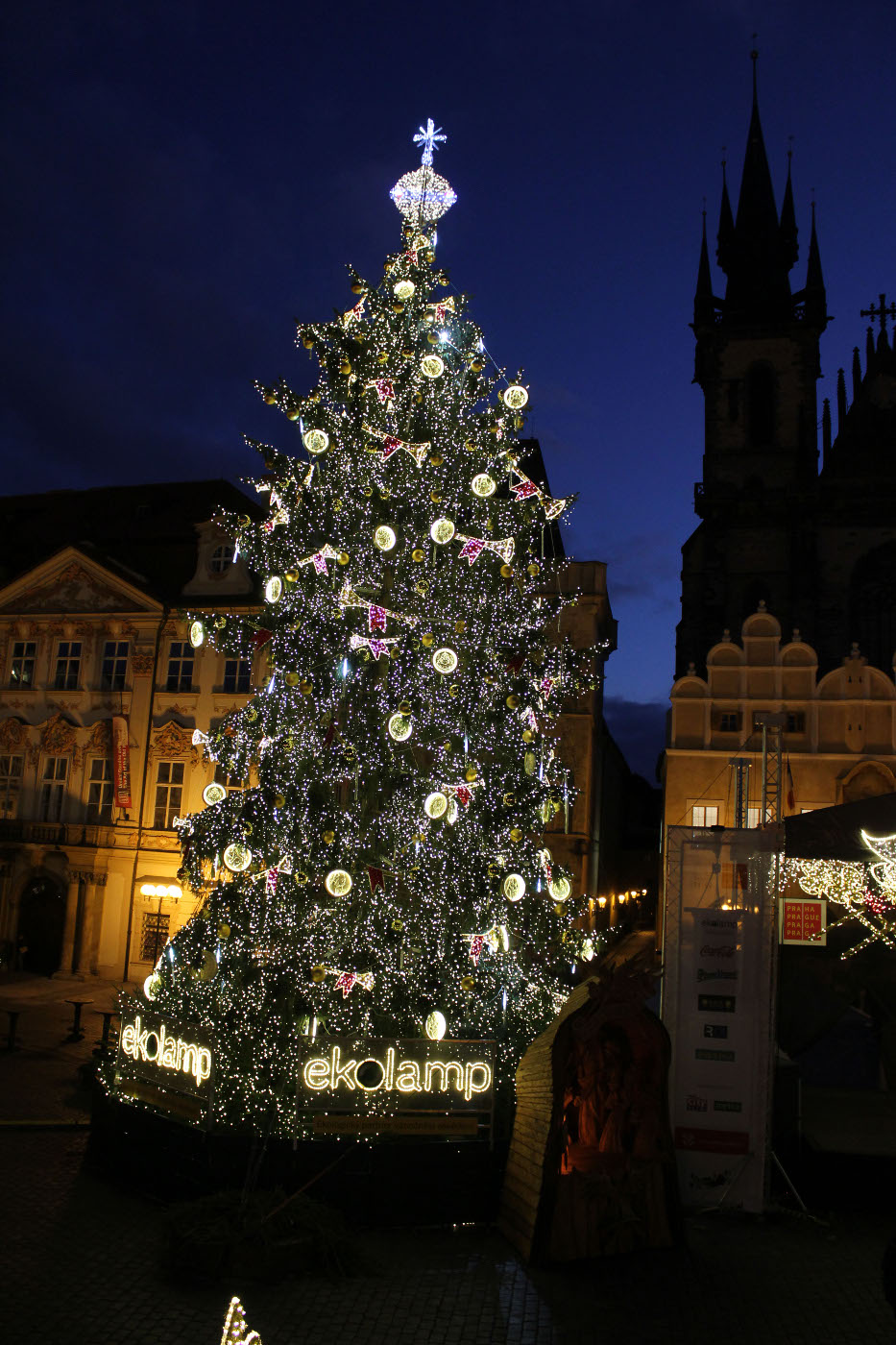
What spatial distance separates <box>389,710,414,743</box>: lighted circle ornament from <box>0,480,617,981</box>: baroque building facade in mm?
15258

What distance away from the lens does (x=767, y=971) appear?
1014cm

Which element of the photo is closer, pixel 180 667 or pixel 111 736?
pixel 111 736

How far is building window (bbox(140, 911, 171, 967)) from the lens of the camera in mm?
25719

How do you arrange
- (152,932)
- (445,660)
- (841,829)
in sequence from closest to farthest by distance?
(445,660), (841,829), (152,932)

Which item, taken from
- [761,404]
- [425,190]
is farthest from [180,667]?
[761,404]

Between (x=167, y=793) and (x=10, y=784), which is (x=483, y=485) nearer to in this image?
(x=167, y=793)

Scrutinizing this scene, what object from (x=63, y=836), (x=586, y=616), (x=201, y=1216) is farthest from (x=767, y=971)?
Answer: (x=63, y=836)

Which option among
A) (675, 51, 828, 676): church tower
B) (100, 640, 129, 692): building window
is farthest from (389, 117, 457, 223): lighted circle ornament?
(675, 51, 828, 676): church tower

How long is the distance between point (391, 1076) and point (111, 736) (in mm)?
19139

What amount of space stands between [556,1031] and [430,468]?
598 cm

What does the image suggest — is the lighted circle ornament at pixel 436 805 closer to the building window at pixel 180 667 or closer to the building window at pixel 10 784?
the building window at pixel 180 667

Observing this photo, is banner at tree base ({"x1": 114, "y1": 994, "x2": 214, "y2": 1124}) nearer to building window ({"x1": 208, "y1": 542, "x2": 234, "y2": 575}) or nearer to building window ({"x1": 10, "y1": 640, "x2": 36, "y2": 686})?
building window ({"x1": 208, "y1": 542, "x2": 234, "y2": 575})

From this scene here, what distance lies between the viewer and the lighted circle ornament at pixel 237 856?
409 inches

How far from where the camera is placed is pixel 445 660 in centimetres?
1077
